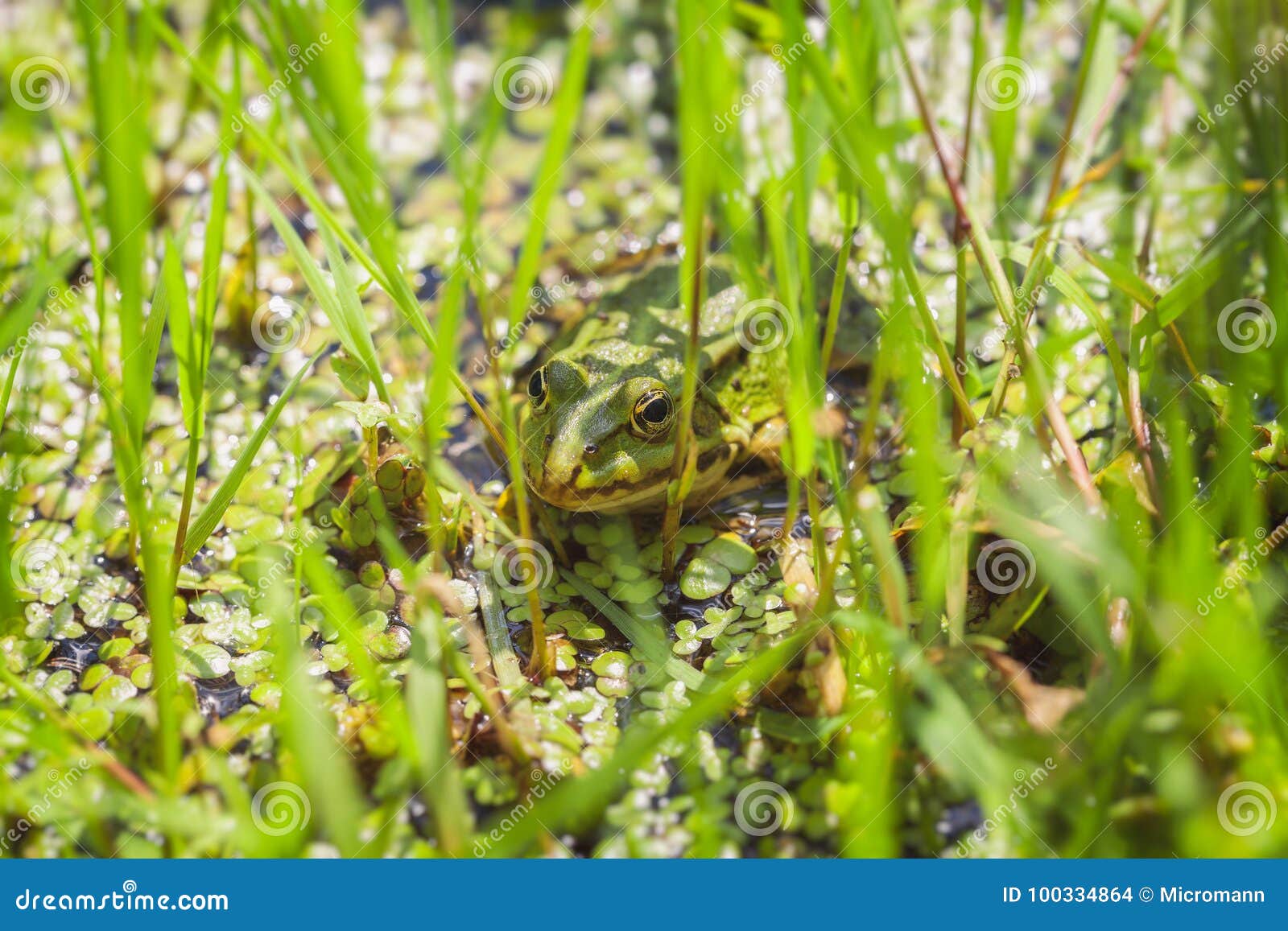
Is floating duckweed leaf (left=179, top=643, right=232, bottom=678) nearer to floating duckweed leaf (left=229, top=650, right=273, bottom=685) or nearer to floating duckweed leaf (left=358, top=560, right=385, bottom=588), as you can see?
floating duckweed leaf (left=229, top=650, right=273, bottom=685)

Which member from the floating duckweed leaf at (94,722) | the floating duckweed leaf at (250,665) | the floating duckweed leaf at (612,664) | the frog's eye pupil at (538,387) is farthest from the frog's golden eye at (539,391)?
the floating duckweed leaf at (94,722)

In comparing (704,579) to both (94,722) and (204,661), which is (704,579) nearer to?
(204,661)

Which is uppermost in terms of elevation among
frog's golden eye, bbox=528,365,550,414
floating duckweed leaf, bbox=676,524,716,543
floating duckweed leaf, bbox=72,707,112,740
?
frog's golden eye, bbox=528,365,550,414

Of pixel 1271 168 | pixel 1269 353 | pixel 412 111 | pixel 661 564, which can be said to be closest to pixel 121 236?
pixel 661 564

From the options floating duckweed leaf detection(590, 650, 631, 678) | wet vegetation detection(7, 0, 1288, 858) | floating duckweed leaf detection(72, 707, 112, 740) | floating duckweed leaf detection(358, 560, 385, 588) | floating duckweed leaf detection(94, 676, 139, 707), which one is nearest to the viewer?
wet vegetation detection(7, 0, 1288, 858)

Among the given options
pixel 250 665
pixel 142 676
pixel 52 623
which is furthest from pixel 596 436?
pixel 52 623

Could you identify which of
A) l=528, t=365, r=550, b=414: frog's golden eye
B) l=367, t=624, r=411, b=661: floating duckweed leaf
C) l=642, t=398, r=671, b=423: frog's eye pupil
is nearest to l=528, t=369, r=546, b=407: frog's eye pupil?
l=528, t=365, r=550, b=414: frog's golden eye

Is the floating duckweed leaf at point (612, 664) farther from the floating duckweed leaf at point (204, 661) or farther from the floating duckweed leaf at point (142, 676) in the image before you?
the floating duckweed leaf at point (142, 676)

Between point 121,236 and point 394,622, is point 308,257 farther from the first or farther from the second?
point 394,622
